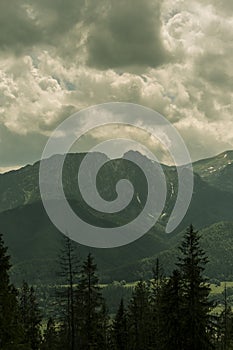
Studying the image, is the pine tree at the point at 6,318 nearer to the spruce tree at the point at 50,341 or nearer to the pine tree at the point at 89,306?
the pine tree at the point at 89,306

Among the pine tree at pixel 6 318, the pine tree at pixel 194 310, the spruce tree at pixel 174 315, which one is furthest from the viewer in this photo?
the spruce tree at pixel 174 315

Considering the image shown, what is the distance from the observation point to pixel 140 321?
70312 mm

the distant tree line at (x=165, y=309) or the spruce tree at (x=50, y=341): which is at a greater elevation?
the distant tree line at (x=165, y=309)

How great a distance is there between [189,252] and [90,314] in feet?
44.7

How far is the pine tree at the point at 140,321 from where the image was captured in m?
68.4

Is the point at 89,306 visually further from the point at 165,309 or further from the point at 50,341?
the point at 50,341

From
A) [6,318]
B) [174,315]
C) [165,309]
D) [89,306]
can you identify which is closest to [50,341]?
[89,306]

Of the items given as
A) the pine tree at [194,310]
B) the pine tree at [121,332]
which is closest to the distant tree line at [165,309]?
the pine tree at [194,310]

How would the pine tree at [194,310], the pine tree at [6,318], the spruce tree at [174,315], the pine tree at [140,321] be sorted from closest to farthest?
the pine tree at [6,318]
the pine tree at [194,310]
the spruce tree at [174,315]
the pine tree at [140,321]

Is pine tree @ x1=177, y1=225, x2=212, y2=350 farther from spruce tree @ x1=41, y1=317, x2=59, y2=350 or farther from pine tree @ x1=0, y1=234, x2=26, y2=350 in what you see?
spruce tree @ x1=41, y1=317, x2=59, y2=350

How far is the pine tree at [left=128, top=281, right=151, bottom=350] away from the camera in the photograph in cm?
6838

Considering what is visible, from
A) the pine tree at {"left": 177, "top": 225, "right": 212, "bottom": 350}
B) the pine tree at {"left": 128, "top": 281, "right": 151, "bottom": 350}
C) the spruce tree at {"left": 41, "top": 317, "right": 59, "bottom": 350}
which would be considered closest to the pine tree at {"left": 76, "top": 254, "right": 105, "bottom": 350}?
the pine tree at {"left": 177, "top": 225, "right": 212, "bottom": 350}

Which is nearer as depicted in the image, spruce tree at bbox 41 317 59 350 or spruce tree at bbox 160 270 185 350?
spruce tree at bbox 160 270 185 350

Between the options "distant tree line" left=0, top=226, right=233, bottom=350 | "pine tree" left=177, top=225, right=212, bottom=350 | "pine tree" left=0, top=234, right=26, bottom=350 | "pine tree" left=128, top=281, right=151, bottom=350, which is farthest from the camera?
"pine tree" left=128, top=281, right=151, bottom=350
